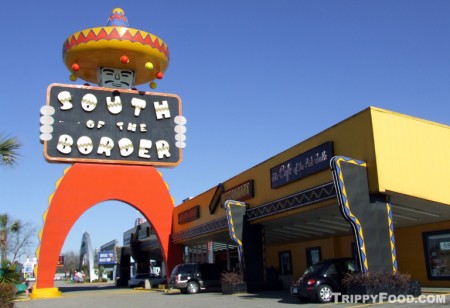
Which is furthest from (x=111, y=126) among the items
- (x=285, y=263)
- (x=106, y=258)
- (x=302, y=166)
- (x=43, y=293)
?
(x=106, y=258)

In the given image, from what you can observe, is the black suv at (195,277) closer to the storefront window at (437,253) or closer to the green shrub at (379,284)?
the storefront window at (437,253)

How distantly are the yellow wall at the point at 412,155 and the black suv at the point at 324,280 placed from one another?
9.77 feet

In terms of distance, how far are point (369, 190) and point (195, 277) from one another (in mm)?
12981

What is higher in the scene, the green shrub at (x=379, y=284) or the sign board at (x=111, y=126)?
the sign board at (x=111, y=126)

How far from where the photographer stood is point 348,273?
50.3 ft

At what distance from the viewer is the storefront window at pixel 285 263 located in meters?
28.9

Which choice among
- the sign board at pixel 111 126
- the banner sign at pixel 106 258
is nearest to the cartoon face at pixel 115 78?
the sign board at pixel 111 126

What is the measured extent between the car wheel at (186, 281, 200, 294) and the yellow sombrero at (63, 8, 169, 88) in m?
13.4

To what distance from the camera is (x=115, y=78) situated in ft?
104

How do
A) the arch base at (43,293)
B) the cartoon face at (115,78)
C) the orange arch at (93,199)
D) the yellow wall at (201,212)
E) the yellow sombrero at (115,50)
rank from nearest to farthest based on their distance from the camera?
the yellow wall at (201,212), the arch base at (43,293), the yellow sombrero at (115,50), the orange arch at (93,199), the cartoon face at (115,78)

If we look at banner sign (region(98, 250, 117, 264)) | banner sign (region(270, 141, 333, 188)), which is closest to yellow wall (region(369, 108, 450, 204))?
banner sign (region(270, 141, 333, 188))

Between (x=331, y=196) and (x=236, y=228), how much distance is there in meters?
7.16

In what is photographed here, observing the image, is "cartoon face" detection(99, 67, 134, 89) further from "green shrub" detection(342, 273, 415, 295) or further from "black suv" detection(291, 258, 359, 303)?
"green shrub" detection(342, 273, 415, 295)

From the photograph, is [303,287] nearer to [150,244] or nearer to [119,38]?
[119,38]
